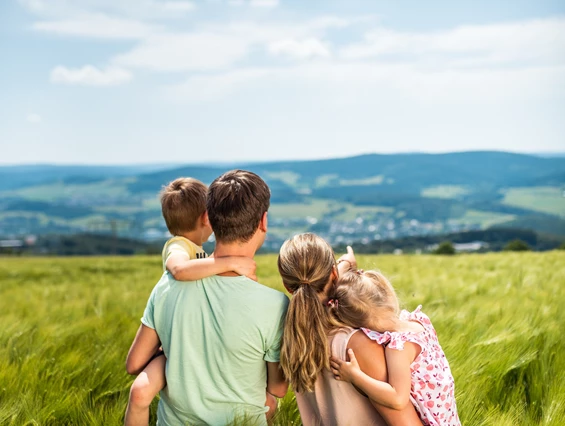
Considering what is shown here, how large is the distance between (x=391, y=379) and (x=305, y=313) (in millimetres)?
413

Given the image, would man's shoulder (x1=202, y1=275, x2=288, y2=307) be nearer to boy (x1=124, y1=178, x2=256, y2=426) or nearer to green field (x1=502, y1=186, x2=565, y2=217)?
boy (x1=124, y1=178, x2=256, y2=426)

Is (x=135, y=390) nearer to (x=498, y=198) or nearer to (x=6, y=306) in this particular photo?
(x=6, y=306)

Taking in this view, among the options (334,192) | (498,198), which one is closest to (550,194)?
(498,198)

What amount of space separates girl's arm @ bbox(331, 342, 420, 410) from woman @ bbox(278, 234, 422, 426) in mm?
46

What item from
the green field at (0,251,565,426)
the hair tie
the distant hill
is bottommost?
the distant hill

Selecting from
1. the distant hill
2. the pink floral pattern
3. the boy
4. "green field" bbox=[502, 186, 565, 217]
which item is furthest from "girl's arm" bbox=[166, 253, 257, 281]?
"green field" bbox=[502, 186, 565, 217]

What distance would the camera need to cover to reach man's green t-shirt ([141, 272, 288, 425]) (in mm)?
2320

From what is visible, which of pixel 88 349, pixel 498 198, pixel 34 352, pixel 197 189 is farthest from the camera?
pixel 498 198

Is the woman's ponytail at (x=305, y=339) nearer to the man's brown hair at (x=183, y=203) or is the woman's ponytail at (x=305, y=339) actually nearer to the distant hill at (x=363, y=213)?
the man's brown hair at (x=183, y=203)

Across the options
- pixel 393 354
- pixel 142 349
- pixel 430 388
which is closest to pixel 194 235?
pixel 142 349

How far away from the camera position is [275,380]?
2.50 meters

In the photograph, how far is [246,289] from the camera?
232 centimetres

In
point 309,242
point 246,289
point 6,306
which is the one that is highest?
point 309,242

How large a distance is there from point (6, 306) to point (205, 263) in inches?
199
